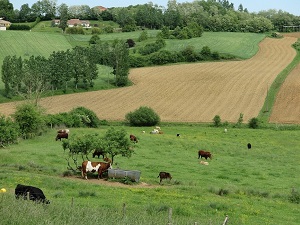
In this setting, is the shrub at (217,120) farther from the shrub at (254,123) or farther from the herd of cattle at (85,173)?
the herd of cattle at (85,173)

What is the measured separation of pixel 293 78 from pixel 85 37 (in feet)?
231

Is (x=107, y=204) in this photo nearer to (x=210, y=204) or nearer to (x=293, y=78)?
(x=210, y=204)

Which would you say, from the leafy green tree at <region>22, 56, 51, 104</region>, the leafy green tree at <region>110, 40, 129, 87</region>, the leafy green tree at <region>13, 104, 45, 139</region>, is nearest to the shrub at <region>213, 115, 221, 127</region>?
the leafy green tree at <region>22, 56, 51, 104</region>

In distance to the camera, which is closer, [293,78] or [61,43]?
[293,78]

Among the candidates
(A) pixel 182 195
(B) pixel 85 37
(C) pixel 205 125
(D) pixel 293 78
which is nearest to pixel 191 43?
(B) pixel 85 37

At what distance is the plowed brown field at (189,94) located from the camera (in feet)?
244

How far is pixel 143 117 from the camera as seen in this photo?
67.3 metres

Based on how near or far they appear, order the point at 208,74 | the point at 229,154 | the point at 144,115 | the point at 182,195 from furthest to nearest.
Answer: the point at 208,74
the point at 144,115
the point at 229,154
the point at 182,195

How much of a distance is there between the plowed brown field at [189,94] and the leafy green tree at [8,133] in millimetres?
20779

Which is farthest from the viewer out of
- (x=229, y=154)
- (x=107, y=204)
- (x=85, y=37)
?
(x=85, y=37)

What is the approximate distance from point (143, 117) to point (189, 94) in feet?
70.6

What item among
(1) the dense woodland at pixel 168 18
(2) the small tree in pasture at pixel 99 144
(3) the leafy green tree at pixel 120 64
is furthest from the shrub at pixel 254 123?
(1) the dense woodland at pixel 168 18

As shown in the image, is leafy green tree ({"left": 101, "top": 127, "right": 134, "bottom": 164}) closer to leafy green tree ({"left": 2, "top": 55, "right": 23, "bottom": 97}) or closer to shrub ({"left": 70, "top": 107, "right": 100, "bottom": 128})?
shrub ({"left": 70, "top": 107, "right": 100, "bottom": 128})

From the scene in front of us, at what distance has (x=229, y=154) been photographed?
48.5 meters
